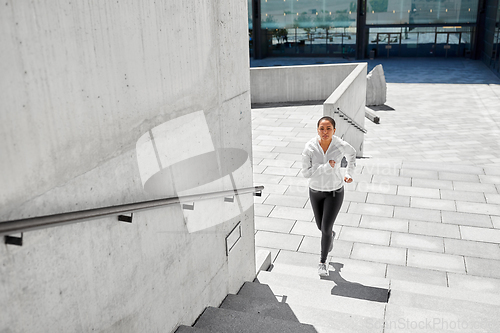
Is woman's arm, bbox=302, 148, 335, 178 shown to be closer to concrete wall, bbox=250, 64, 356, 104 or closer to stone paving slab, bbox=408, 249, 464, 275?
stone paving slab, bbox=408, 249, 464, 275

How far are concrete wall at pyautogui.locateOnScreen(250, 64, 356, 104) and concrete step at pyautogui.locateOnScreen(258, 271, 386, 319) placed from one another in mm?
10749

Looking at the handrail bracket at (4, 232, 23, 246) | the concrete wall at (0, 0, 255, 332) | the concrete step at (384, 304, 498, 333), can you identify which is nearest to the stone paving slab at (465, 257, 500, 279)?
the concrete step at (384, 304, 498, 333)

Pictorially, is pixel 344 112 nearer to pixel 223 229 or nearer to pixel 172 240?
pixel 223 229

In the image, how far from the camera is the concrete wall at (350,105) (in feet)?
29.8

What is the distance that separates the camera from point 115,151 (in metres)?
2.74

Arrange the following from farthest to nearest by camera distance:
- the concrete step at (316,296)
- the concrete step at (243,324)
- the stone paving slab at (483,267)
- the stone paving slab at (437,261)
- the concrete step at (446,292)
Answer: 1. the stone paving slab at (437,261)
2. the stone paving slab at (483,267)
3. the concrete step at (446,292)
4. the concrete step at (316,296)
5. the concrete step at (243,324)

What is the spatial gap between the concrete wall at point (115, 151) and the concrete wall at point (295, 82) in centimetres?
1126

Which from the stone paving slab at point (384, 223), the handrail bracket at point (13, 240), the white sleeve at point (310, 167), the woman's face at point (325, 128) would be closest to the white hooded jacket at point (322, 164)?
the white sleeve at point (310, 167)

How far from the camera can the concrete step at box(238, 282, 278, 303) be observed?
16.3 feet

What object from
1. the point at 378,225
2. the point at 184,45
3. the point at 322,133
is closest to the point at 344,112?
the point at 378,225

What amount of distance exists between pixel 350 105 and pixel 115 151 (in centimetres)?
906

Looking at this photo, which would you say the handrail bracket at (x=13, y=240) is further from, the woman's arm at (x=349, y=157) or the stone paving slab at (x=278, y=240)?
the stone paving slab at (x=278, y=240)

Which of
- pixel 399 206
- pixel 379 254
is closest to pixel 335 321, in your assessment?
pixel 379 254

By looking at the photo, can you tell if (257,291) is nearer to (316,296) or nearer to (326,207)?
(316,296)
